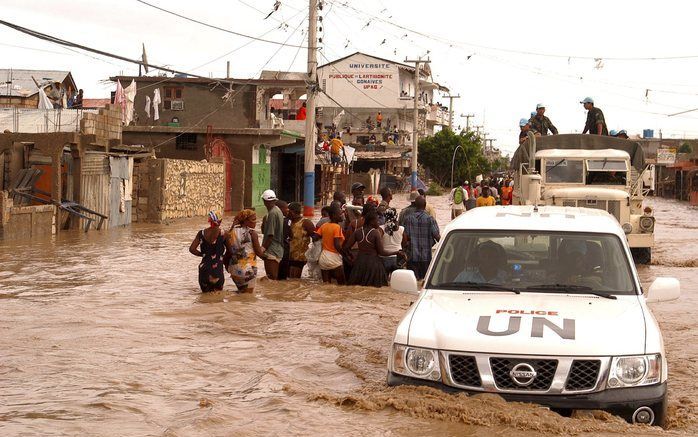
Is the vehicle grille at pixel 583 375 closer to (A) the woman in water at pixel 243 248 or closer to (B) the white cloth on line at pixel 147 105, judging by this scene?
(A) the woman in water at pixel 243 248

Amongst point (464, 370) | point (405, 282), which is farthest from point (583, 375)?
point (405, 282)

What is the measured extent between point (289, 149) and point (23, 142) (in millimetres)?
22828

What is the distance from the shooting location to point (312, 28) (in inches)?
1159

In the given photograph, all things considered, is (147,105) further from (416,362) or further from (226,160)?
(416,362)

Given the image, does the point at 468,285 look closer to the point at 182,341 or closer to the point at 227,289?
the point at 182,341

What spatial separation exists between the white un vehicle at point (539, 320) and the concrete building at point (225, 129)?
98.9ft

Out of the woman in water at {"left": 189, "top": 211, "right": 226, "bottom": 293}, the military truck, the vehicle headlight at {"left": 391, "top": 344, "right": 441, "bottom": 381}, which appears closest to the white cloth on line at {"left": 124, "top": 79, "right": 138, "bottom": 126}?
the military truck

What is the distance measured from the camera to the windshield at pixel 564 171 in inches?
826

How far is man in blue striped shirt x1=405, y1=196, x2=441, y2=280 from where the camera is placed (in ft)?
50.5

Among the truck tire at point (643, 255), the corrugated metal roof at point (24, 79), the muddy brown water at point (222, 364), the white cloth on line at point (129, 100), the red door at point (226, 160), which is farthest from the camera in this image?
the corrugated metal roof at point (24, 79)

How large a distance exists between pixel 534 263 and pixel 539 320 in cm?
124

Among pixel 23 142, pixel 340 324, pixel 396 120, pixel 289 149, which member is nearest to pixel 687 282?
pixel 340 324

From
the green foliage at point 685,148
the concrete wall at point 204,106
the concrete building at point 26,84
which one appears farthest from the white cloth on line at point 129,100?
the green foliage at point 685,148

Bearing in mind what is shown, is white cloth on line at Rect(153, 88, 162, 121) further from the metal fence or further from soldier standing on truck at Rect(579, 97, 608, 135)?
soldier standing on truck at Rect(579, 97, 608, 135)
